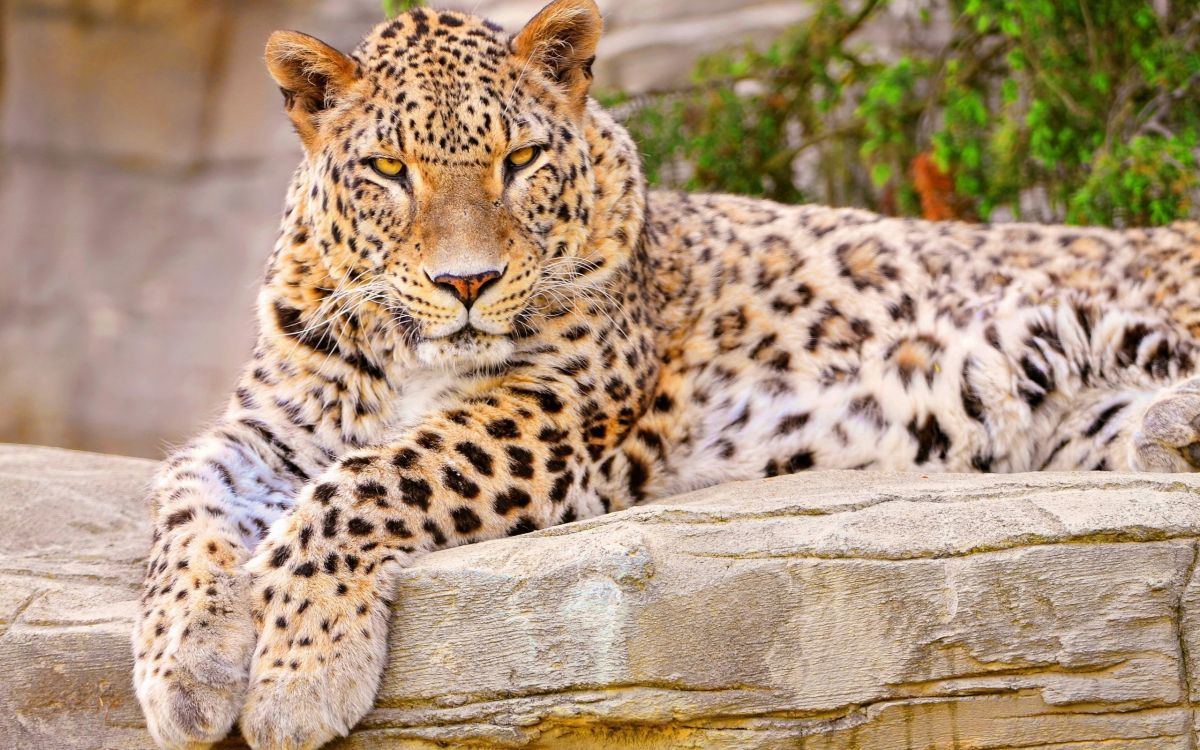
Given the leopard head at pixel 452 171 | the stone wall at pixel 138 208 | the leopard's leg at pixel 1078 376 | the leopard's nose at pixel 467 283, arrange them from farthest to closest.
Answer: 1. the stone wall at pixel 138 208
2. the leopard's leg at pixel 1078 376
3. the leopard head at pixel 452 171
4. the leopard's nose at pixel 467 283

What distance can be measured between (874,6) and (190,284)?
25.2 ft

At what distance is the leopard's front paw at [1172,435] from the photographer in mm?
4574

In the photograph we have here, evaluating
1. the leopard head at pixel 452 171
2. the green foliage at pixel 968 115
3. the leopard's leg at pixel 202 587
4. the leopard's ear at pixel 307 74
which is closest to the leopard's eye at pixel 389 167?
the leopard head at pixel 452 171

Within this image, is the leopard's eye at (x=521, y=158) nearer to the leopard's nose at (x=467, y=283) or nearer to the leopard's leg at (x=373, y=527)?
the leopard's nose at (x=467, y=283)

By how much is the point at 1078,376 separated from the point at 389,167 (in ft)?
9.08

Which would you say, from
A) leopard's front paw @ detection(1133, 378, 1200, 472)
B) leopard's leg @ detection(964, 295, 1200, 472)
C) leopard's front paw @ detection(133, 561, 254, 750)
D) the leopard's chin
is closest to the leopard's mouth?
the leopard's chin

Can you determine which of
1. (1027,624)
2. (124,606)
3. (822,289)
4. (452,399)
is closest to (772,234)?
(822,289)

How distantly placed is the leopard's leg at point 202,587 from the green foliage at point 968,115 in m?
2.71

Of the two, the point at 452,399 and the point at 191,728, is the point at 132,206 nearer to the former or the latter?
the point at 452,399

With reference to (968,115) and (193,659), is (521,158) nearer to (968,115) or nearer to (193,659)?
(193,659)

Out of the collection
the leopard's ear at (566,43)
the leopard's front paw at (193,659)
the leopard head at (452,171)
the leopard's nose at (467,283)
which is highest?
the leopard's ear at (566,43)

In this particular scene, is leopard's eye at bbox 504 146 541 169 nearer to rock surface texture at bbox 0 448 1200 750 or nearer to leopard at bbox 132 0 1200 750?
leopard at bbox 132 0 1200 750

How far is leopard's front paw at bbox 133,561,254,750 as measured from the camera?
11.8 ft

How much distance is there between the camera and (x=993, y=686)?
11.8ft
